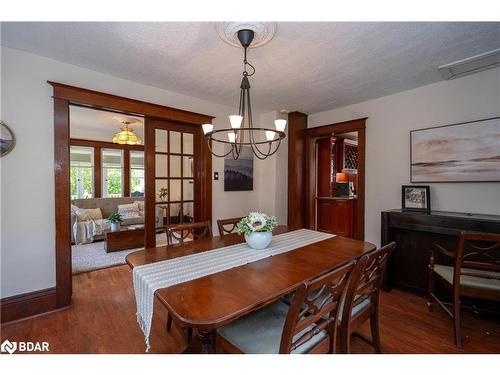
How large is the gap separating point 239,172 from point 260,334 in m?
2.66

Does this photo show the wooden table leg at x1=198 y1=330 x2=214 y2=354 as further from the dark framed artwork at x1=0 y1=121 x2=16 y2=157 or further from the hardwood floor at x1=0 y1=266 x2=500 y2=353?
the dark framed artwork at x1=0 y1=121 x2=16 y2=157

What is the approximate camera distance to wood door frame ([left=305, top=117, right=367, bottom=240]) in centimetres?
331

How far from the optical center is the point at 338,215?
15.9 ft

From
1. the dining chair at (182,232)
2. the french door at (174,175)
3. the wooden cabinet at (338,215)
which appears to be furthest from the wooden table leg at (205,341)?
the wooden cabinet at (338,215)

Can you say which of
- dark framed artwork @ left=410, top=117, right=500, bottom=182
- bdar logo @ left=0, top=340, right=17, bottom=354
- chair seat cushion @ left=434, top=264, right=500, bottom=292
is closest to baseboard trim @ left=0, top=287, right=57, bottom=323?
bdar logo @ left=0, top=340, right=17, bottom=354

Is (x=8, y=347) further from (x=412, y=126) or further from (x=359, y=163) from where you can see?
(x=412, y=126)

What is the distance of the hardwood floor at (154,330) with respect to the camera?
5.72 feet

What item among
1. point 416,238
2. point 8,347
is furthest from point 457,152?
point 8,347

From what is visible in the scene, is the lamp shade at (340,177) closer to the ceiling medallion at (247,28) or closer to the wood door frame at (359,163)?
the wood door frame at (359,163)

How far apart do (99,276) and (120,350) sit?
166cm

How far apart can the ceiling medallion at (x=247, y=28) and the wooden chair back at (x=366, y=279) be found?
5.26 feet

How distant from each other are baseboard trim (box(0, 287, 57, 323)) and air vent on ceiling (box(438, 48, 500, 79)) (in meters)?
4.35
